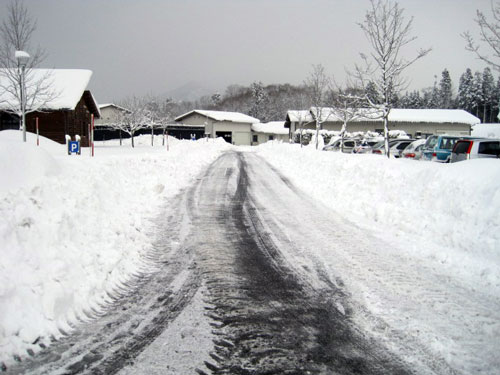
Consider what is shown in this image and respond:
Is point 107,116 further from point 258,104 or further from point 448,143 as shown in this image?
point 448,143

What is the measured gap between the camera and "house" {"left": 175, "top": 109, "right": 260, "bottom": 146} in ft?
230

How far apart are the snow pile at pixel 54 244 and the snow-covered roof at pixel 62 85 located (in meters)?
25.6

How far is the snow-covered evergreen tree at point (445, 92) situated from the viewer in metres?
93.4

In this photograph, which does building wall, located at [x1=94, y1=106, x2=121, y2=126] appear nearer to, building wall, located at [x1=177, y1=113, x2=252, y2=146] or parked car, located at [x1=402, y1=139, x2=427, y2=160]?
building wall, located at [x1=177, y1=113, x2=252, y2=146]

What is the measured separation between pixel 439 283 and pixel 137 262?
14.2 feet

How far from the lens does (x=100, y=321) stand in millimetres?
3818

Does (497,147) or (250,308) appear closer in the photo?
A: (250,308)

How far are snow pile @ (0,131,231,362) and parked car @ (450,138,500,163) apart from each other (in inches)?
436

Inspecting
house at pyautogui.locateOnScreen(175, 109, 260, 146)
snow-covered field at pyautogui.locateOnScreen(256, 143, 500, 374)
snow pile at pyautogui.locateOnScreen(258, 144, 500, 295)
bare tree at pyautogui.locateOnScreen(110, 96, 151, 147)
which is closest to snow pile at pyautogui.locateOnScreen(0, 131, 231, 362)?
snow-covered field at pyautogui.locateOnScreen(256, 143, 500, 374)

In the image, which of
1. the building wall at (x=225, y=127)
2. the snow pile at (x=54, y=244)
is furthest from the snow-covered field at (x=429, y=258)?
the building wall at (x=225, y=127)

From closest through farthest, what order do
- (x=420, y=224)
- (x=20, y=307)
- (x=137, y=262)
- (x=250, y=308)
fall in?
1. (x=20, y=307)
2. (x=250, y=308)
3. (x=137, y=262)
4. (x=420, y=224)

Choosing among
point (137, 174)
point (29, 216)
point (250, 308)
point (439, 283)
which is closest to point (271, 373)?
point (250, 308)

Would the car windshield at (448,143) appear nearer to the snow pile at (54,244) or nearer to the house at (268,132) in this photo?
the snow pile at (54,244)

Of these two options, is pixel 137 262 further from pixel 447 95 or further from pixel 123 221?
pixel 447 95
